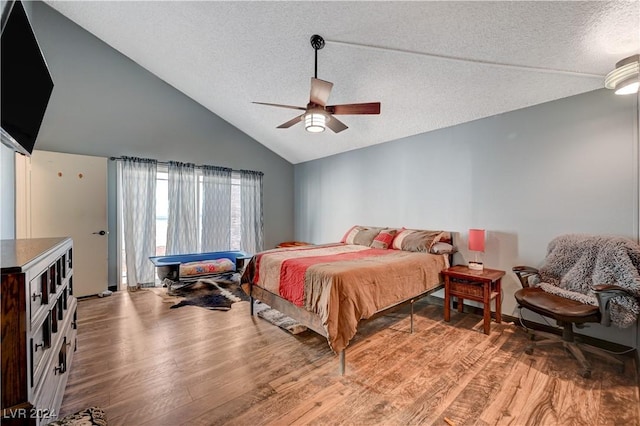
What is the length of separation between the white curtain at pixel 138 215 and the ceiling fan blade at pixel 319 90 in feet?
11.8

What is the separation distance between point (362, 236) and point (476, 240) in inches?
63.3

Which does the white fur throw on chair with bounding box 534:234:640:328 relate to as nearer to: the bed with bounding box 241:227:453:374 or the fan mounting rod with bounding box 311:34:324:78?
the bed with bounding box 241:227:453:374

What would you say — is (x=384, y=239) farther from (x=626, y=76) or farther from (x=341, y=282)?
(x=626, y=76)

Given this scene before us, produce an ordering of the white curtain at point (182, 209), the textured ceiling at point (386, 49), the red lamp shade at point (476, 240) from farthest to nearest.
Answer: the white curtain at point (182, 209) → the red lamp shade at point (476, 240) → the textured ceiling at point (386, 49)

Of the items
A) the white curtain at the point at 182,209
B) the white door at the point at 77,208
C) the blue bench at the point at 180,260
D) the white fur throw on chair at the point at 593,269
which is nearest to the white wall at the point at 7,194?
the white door at the point at 77,208

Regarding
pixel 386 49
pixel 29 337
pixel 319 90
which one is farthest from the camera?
pixel 386 49

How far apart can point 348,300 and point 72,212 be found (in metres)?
4.28

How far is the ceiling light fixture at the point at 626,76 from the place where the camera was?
1948mm

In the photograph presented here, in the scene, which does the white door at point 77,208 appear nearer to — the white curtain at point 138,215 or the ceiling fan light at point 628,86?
the white curtain at point 138,215

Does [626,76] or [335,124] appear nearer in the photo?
[626,76]

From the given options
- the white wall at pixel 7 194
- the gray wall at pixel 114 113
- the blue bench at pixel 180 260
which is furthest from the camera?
the blue bench at pixel 180 260

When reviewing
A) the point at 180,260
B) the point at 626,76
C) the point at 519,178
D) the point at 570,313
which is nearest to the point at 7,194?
the point at 180,260

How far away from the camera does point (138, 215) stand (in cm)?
441

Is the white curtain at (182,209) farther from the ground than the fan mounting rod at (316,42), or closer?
closer
